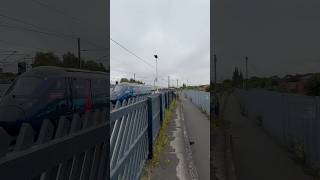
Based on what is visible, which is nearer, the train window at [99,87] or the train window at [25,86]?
the train window at [25,86]

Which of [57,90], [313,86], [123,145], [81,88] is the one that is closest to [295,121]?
[313,86]

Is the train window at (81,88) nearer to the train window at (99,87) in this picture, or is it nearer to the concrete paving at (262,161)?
the train window at (99,87)

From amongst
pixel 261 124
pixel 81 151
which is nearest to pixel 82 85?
pixel 261 124

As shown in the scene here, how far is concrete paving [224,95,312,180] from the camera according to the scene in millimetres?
6872

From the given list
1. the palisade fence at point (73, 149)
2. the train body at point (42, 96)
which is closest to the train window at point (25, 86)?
the train body at point (42, 96)

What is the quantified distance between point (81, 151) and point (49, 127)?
0.57m

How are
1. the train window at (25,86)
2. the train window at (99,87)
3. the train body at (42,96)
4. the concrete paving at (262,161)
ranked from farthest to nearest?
the train window at (99,87), the train window at (25,86), the train body at (42,96), the concrete paving at (262,161)

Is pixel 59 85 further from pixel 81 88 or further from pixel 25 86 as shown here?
pixel 81 88

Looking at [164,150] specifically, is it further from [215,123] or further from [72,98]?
[215,123]

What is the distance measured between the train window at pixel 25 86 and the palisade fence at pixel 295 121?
8.02 metres

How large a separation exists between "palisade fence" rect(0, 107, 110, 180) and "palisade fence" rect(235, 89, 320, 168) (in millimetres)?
5707

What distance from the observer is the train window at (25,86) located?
11.1m

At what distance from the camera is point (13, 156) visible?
1.43 m

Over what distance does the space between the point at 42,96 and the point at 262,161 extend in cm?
693
